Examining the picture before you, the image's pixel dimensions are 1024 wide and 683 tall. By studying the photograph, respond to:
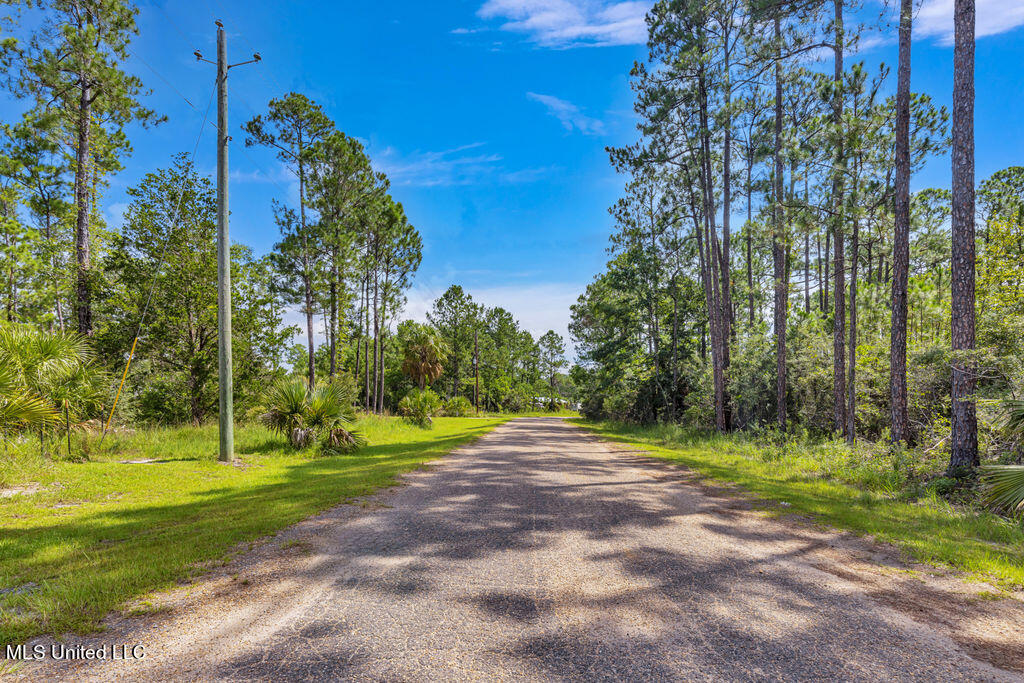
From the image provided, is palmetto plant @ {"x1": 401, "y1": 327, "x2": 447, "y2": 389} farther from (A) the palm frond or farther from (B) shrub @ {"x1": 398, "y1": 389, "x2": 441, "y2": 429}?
(A) the palm frond

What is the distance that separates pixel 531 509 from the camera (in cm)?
616

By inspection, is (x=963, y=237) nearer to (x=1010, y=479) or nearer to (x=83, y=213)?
(x=1010, y=479)

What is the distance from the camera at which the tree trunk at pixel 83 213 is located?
14.4 meters

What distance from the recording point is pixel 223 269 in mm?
11148

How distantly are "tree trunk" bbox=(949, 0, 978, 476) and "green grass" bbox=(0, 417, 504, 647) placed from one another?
10278 millimetres

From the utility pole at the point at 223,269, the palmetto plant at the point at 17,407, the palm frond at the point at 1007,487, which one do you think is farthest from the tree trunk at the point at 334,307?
the palm frond at the point at 1007,487

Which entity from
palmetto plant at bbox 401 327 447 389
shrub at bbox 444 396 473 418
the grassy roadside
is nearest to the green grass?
the grassy roadside

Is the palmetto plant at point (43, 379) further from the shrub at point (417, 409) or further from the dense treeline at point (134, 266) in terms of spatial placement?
the shrub at point (417, 409)

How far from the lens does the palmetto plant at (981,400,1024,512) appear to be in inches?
212

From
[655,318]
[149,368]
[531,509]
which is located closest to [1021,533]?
[531,509]

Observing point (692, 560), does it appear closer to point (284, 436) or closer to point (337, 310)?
point (284, 436)

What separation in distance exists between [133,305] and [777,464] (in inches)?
921

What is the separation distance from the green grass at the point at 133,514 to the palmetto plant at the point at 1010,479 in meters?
8.73

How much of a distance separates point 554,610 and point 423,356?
135 feet
